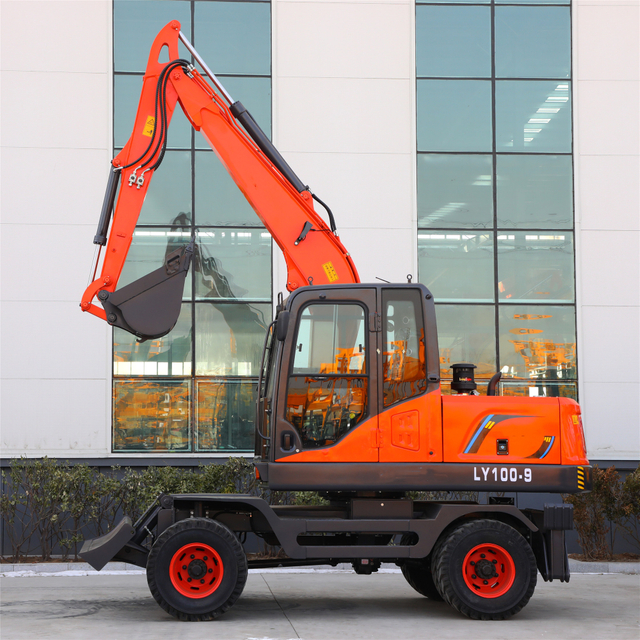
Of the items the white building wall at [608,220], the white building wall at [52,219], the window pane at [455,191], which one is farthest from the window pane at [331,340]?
the white building wall at [608,220]

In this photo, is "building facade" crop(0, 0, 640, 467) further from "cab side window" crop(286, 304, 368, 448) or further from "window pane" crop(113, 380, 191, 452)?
"cab side window" crop(286, 304, 368, 448)

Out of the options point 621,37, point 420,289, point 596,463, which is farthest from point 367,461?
point 621,37

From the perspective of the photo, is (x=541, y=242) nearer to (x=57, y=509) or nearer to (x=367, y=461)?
(x=367, y=461)

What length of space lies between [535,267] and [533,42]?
3.92 meters

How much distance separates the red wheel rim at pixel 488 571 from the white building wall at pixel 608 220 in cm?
600

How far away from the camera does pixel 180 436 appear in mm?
13203

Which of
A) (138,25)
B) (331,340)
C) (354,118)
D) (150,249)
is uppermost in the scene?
(138,25)

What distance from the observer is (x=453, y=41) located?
558 inches

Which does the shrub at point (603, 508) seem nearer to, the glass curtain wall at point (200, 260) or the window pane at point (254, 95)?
the glass curtain wall at point (200, 260)

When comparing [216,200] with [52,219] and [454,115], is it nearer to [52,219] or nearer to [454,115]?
[52,219]

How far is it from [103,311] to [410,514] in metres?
3.64

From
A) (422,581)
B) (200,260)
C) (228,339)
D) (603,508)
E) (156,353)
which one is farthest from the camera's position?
(200,260)

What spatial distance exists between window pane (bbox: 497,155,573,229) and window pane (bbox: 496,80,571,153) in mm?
214

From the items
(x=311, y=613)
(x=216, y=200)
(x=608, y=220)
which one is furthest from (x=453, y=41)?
(x=311, y=613)
